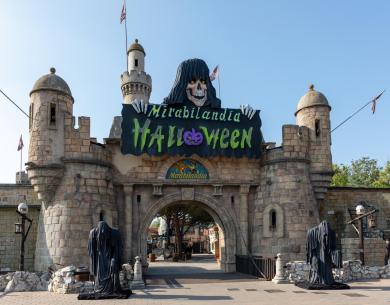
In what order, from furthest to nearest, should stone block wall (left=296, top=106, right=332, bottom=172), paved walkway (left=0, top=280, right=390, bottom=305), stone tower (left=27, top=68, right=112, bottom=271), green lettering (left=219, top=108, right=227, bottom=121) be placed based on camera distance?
1. stone block wall (left=296, top=106, right=332, bottom=172)
2. green lettering (left=219, top=108, right=227, bottom=121)
3. stone tower (left=27, top=68, right=112, bottom=271)
4. paved walkway (left=0, top=280, right=390, bottom=305)

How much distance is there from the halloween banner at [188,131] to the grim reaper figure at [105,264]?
8.32 m

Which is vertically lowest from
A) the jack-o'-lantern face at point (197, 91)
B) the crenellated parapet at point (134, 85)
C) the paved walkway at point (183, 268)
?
the paved walkway at point (183, 268)

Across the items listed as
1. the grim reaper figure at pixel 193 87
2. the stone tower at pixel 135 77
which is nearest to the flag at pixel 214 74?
the grim reaper figure at pixel 193 87

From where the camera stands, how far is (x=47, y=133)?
2239cm

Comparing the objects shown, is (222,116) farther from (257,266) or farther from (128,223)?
(257,266)

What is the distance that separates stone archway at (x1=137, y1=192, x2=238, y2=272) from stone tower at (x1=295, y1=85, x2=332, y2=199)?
17.3 feet

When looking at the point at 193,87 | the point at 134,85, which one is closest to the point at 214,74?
the point at 193,87

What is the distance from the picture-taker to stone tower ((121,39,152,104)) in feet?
166

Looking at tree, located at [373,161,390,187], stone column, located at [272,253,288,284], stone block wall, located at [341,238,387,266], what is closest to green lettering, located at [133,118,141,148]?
stone column, located at [272,253,288,284]

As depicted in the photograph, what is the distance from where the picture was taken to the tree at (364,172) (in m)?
54.4

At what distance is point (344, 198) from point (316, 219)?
12.8ft

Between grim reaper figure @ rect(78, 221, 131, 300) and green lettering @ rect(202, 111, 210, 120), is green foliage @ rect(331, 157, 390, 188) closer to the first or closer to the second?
green lettering @ rect(202, 111, 210, 120)

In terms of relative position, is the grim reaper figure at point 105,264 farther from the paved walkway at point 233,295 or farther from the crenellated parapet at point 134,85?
the crenellated parapet at point 134,85

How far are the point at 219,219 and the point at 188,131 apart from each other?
213 inches
